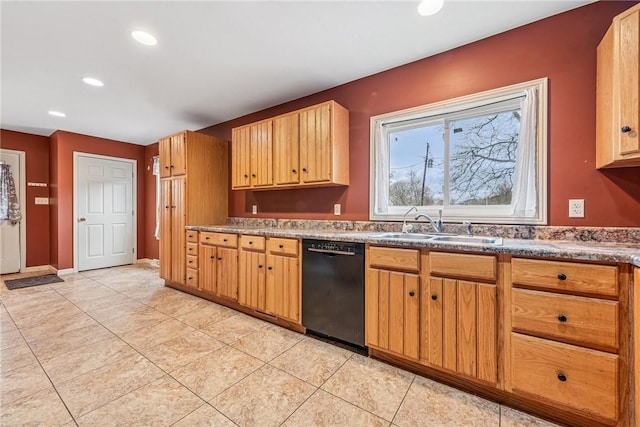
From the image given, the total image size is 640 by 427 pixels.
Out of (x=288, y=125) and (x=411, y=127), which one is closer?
(x=411, y=127)

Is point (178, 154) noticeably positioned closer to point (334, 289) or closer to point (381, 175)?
point (381, 175)

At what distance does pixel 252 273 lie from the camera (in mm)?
2768

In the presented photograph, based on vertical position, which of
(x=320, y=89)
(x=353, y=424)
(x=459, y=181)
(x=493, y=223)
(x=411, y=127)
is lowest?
(x=353, y=424)

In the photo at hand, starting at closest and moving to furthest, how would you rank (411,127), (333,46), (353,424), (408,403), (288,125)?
1. (353,424)
2. (408,403)
3. (333,46)
4. (411,127)
5. (288,125)

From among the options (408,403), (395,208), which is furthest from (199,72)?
(408,403)

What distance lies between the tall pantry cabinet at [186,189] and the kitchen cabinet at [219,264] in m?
0.48

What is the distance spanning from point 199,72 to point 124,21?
2.50ft

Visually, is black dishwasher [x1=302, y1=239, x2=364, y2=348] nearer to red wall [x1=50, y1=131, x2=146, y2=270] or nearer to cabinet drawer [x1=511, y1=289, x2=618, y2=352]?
cabinet drawer [x1=511, y1=289, x2=618, y2=352]

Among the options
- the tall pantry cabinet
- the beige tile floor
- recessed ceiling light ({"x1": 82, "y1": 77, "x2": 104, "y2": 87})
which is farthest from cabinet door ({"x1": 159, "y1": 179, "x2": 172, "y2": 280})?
recessed ceiling light ({"x1": 82, "y1": 77, "x2": 104, "y2": 87})

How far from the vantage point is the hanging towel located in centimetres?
438

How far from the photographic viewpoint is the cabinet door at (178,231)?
361 centimetres

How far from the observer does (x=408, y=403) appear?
158 cm

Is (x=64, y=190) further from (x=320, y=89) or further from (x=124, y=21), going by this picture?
(x=320, y=89)

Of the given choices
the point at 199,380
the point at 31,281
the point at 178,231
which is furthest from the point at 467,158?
the point at 31,281
